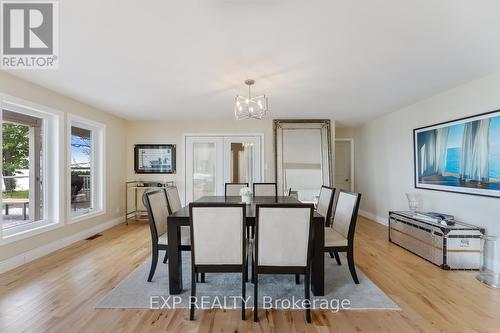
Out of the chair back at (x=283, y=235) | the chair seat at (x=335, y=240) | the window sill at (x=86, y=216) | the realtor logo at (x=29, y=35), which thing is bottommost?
the window sill at (x=86, y=216)

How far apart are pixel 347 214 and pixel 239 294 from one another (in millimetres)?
1401

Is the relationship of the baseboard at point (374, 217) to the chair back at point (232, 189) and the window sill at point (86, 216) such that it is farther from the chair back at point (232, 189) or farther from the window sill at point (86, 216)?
the window sill at point (86, 216)

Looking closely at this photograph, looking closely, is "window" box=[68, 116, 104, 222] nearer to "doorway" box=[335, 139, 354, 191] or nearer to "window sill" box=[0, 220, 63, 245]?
"window sill" box=[0, 220, 63, 245]

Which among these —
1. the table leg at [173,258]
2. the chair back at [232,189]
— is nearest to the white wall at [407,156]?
the chair back at [232,189]

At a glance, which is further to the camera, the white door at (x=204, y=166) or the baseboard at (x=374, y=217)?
the white door at (x=204, y=166)

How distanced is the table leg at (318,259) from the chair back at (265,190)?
187cm

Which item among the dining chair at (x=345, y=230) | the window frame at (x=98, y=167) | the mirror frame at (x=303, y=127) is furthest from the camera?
the mirror frame at (x=303, y=127)

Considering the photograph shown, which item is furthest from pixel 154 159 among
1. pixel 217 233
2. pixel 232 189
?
pixel 217 233

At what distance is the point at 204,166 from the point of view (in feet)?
18.7

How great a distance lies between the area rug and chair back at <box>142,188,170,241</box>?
51cm

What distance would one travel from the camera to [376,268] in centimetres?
291

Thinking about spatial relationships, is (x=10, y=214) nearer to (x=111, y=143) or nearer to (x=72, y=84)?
(x=72, y=84)

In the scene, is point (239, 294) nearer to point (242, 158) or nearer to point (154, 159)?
point (242, 158)

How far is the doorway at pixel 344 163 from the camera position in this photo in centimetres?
640
